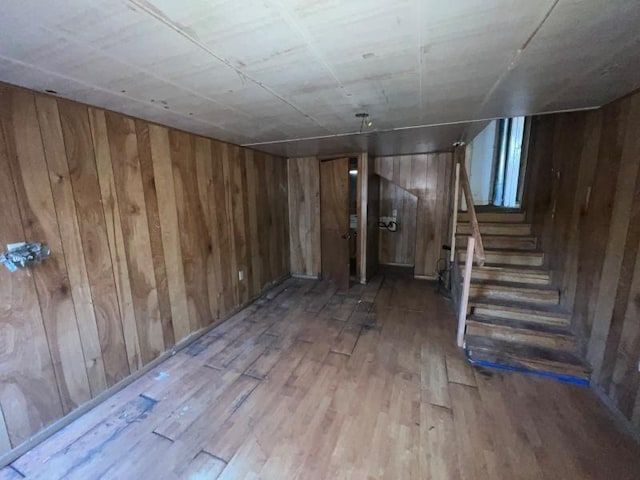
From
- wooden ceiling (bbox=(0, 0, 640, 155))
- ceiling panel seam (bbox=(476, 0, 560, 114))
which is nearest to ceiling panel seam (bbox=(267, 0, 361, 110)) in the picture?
wooden ceiling (bbox=(0, 0, 640, 155))

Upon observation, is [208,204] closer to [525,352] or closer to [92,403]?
[92,403]

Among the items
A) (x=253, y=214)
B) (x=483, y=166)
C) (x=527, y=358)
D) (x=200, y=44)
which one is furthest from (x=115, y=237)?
(x=483, y=166)

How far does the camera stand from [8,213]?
1.43 metres

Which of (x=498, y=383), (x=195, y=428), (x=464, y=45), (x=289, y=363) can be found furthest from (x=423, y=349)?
(x=464, y=45)

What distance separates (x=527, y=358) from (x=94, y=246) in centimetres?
351

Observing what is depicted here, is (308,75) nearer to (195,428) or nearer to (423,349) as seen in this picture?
(195,428)

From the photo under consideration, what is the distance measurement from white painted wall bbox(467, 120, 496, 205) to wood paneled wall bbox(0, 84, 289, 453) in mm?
5237

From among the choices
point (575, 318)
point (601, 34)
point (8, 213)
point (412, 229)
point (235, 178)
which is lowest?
point (575, 318)

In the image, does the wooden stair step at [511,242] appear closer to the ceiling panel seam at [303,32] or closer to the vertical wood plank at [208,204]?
the ceiling panel seam at [303,32]

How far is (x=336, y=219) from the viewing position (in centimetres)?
411

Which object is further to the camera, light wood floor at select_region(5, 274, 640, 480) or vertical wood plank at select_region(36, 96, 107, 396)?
vertical wood plank at select_region(36, 96, 107, 396)

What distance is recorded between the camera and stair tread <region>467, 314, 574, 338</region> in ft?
7.50

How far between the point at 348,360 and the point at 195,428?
127 centimetres

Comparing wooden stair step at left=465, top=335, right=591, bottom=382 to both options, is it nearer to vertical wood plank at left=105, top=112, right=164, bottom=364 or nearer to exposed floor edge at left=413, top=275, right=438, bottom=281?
exposed floor edge at left=413, top=275, right=438, bottom=281
